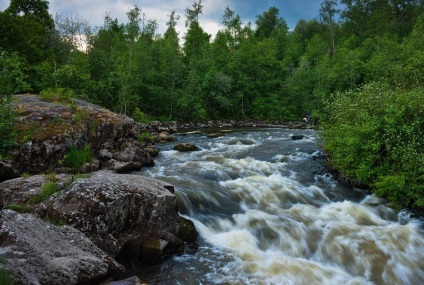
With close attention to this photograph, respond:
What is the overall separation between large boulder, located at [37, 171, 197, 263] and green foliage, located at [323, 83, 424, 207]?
913 centimetres

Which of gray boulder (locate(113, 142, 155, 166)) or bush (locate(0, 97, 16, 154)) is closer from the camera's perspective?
bush (locate(0, 97, 16, 154))

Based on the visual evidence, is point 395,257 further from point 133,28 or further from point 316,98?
point 133,28

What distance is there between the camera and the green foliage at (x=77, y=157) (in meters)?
13.4

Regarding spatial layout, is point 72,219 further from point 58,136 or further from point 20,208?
point 58,136

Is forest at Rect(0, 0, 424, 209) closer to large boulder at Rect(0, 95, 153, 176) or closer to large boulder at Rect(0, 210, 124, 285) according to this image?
large boulder at Rect(0, 95, 153, 176)

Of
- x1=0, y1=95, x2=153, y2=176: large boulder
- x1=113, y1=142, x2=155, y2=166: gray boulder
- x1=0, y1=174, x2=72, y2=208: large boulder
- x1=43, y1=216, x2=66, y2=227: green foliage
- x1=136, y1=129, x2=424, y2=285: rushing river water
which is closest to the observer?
x1=43, y1=216, x2=66, y2=227: green foliage

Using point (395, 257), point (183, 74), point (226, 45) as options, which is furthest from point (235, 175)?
point (226, 45)

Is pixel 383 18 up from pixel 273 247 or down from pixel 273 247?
up

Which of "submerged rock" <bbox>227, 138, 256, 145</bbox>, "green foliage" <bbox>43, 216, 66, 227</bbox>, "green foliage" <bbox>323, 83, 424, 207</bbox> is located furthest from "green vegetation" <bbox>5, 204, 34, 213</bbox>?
"submerged rock" <bbox>227, 138, 256, 145</bbox>

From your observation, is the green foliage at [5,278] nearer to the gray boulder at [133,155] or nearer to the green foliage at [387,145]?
the gray boulder at [133,155]

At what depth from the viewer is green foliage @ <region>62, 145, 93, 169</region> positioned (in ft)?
44.0

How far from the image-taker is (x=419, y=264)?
8.85 metres

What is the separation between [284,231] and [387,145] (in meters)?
6.67

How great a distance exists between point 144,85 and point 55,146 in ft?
107
